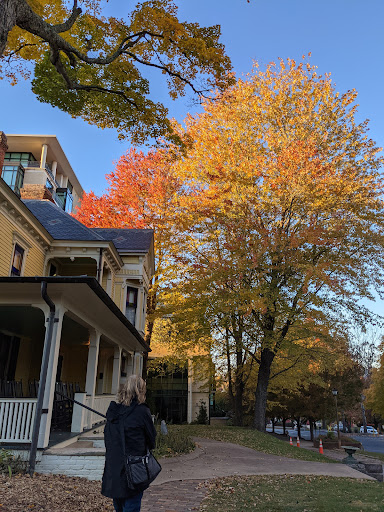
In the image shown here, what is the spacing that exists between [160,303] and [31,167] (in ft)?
82.2

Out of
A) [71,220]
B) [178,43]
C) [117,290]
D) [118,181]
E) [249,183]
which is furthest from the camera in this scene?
[118,181]

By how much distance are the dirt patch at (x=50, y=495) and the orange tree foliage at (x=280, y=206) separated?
9451 millimetres

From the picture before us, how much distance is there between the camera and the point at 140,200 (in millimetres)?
22891

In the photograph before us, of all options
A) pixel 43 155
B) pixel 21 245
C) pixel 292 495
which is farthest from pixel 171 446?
pixel 43 155

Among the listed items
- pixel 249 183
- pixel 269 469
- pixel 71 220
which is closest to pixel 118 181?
pixel 71 220

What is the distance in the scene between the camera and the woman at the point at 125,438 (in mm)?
3812

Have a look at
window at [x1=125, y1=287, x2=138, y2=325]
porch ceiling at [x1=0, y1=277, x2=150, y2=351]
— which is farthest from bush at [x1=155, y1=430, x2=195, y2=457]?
window at [x1=125, y1=287, x2=138, y2=325]

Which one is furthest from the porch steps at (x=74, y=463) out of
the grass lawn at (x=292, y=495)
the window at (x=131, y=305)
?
the window at (x=131, y=305)

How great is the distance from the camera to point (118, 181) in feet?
76.4

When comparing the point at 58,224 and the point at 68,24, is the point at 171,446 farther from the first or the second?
the point at 68,24

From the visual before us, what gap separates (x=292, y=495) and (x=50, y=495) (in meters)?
4.48

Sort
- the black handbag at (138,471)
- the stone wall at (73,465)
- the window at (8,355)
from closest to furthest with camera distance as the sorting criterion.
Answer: the black handbag at (138,471) → the stone wall at (73,465) → the window at (8,355)

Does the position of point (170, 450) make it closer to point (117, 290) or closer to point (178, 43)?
point (117, 290)

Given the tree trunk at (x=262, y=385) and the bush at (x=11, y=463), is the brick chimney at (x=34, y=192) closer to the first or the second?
the tree trunk at (x=262, y=385)
